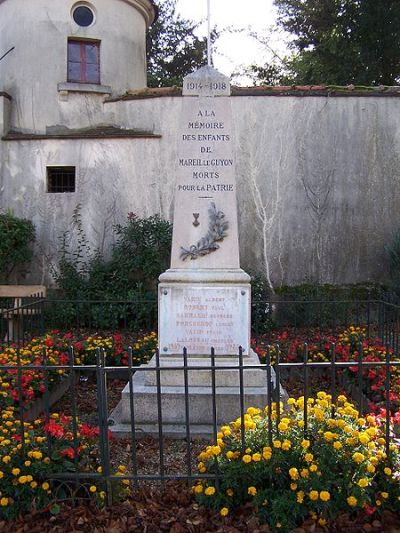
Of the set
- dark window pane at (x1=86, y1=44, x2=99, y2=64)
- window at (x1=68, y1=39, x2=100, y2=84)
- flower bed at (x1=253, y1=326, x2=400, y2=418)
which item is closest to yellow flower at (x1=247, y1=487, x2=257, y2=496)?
flower bed at (x1=253, y1=326, x2=400, y2=418)

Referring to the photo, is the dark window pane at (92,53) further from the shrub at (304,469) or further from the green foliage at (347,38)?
the shrub at (304,469)

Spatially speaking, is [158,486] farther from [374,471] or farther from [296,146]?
[296,146]

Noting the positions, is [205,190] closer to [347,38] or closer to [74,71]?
[74,71]

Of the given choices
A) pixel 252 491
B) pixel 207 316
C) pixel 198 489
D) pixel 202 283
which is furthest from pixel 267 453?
pixel 202 283

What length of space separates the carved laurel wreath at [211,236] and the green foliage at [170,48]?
13772 mm

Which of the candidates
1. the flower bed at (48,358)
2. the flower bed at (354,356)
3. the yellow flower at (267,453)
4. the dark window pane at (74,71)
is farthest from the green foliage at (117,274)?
the yellow flower at (267,453)

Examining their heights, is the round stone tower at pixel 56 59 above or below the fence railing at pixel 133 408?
above

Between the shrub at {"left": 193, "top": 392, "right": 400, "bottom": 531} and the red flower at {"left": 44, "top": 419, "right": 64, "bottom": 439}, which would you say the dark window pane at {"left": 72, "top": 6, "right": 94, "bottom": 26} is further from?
the shrub at {"left": 193, "top": 392, "right": 400, "bottom": 531}

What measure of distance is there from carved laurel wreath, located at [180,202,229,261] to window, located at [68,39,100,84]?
6.97 m

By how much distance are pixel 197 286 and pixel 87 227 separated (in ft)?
18.8

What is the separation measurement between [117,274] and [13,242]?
201cm

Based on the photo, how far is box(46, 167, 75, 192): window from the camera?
10609mm

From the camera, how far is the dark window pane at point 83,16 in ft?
35.5

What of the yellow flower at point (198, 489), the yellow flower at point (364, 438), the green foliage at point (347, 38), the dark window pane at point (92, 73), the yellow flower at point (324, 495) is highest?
the green foliage at point (347, 38)
